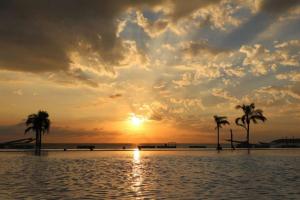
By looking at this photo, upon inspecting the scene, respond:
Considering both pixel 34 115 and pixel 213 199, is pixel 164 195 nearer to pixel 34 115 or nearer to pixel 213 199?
pixel 213 199

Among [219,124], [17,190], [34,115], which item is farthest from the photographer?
[219,124]

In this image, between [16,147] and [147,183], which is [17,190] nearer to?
[147,183]

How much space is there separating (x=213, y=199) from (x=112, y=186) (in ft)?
32.5

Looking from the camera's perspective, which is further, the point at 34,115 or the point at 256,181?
the point at 34,115

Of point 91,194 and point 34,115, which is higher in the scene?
point 34,115

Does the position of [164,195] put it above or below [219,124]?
below

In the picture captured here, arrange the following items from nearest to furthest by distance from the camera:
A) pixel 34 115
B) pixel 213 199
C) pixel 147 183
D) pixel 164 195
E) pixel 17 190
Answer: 1. pixel 213 199
2. pixel 164 195
3. pixel 17 190
4. pixel 147 183
5. pixel 34 115

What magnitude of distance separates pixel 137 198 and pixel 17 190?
936 centimetres

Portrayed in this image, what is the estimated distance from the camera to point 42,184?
32094 mm

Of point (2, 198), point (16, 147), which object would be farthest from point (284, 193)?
point (16, 147)

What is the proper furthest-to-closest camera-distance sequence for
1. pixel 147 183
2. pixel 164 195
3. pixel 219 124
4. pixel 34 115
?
pixel 219 124 → pixel 34 115 → pixel 147 183 → pixel 164 195

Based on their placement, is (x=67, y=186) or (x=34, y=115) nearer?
(x=67, y=186)

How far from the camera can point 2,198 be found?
2419 centimetres

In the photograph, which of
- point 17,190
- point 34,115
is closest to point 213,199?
point 17,190
